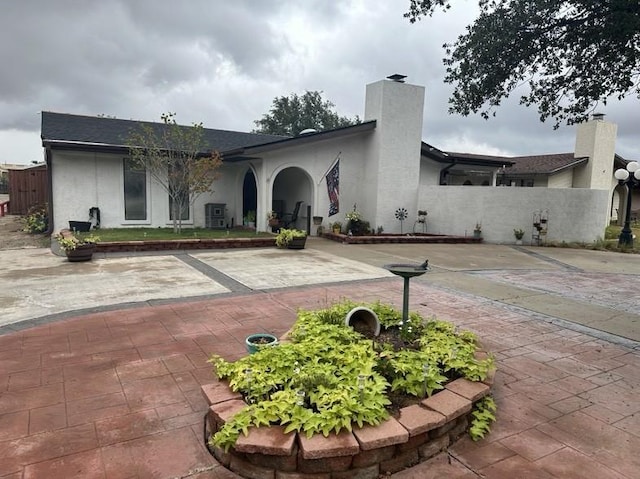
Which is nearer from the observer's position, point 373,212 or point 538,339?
point 538,339

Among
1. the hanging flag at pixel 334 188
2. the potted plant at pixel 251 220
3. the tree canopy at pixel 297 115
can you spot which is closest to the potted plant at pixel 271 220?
the potted plant at pixel 251 220

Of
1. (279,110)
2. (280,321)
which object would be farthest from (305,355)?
(279,110)

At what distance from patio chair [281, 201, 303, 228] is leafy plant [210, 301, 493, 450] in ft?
39.2

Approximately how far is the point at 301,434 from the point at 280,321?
2.90 metres

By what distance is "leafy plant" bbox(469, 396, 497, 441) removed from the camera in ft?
9.30

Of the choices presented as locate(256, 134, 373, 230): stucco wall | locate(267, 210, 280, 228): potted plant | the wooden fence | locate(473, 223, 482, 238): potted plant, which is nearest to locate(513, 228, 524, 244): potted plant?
locate(473, 223, 482, 238): potted plant

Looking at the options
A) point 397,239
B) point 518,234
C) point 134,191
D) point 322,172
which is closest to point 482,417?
point 397,239

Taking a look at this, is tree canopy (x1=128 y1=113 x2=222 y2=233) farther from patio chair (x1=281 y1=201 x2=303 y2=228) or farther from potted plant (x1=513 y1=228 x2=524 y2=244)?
potted plant (x1=513 y1=228 x2=524 y2=244)

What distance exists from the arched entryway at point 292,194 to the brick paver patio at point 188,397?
10452 mm

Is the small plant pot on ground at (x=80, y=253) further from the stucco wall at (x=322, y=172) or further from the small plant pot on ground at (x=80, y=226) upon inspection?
the stucco wall at (x=322, y=172)

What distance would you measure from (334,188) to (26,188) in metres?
15.7

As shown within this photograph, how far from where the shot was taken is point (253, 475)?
238 centimetres

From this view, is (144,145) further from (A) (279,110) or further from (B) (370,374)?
(A) (279,110)

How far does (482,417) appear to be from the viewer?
2971 millimetres
